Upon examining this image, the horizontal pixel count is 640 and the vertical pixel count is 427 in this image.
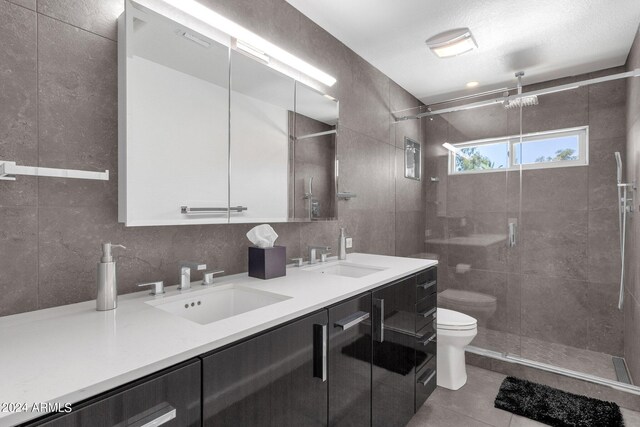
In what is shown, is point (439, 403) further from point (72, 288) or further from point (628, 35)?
point (628, 35)

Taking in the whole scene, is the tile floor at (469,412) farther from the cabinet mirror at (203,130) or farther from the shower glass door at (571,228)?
the cabinet mirror at (203,130)

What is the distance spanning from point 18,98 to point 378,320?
5.22 feet

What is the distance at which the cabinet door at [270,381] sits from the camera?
0.87 metres

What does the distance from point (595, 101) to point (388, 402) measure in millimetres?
2959

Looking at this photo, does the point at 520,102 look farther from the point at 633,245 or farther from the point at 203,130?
the point at 203,130

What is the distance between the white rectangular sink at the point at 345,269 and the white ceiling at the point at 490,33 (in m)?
1.64

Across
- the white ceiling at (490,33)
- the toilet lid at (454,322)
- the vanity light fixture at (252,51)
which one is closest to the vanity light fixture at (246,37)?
the vanity light fixture at (252,51)

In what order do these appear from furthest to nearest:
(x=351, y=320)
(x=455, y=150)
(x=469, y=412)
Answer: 1. (x=455, y=150)
2. (x=469, y=412)
3. (x=351, y=320)

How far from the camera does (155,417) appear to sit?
720 mm

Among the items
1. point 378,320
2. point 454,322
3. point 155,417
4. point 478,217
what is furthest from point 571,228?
point 155,417

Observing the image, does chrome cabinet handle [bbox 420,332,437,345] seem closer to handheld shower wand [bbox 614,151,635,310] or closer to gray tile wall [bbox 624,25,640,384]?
gray tile wall [bbox 624,25,640,384]

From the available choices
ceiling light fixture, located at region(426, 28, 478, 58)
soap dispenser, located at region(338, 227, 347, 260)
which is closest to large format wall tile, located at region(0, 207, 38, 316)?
soap dispenser, located at region(338, 227, 347, 260)

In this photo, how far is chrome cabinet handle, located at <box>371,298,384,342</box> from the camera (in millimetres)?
1542

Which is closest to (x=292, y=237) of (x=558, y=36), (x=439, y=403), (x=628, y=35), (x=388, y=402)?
(x=388, y=402)
